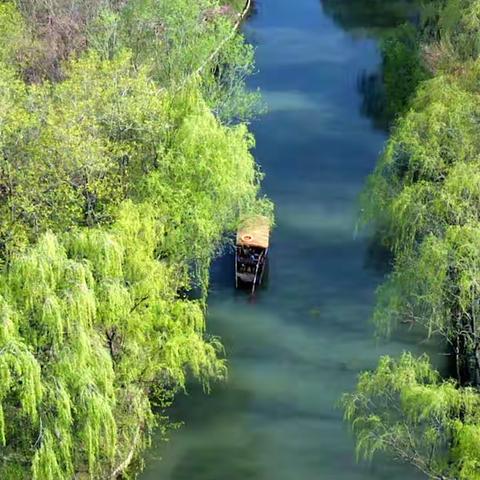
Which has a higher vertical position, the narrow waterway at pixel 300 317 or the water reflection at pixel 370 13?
the water reflection at pixel 370 13

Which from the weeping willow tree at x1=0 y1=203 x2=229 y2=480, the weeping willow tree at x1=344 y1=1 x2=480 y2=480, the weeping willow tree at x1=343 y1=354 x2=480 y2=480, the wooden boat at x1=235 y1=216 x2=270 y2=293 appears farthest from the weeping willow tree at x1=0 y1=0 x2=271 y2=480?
the weeping willow tree at x1=343 y1=354 x2=480 y2=480

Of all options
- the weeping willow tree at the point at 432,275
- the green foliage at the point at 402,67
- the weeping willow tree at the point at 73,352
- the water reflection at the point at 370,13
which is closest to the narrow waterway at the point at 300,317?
the weeping willow tree at the point at 432,275

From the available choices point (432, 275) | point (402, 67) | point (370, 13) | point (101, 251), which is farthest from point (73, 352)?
point (370, 13)

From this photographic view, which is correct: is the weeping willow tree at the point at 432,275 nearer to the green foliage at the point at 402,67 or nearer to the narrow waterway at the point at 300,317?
the narrow waterway at the point at 300,317

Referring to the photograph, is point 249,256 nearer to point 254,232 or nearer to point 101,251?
point 254,232

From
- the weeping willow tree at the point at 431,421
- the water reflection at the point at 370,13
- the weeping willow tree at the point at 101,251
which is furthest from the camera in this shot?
the water reflection at the point at 370,13

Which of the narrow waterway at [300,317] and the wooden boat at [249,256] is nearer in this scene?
the narrow waterway at [300,317]
